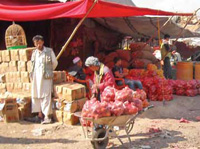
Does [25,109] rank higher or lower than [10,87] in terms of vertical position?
lower

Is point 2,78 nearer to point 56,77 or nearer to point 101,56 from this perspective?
point 56,77

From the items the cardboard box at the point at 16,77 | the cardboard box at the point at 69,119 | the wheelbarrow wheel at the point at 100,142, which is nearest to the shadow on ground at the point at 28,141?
the wheelbarrow wheel at the point at 100,142

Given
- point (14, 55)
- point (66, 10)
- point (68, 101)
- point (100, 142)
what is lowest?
point (100, 142)

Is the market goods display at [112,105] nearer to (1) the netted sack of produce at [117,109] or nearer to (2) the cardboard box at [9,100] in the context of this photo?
(1) the netted sack of produce at [117,109]

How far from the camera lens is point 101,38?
1032 cm

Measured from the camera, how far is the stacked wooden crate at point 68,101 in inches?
236

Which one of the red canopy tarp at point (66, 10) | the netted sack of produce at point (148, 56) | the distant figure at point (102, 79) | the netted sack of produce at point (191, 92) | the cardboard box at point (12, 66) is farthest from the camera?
the netted sack of produce at point (148, 56)

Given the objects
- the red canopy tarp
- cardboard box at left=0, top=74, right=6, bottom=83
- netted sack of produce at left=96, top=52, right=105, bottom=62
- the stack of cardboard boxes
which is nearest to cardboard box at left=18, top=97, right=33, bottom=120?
the stack of cardboard boxes

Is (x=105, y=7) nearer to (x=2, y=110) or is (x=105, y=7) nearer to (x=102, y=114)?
(x=102, y=114)

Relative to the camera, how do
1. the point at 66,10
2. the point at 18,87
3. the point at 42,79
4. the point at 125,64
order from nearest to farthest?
1. the point at 66,10
2. the point at 42,79
3. the point at 18,87
4. the point at 125,64

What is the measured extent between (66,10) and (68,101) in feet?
6.16

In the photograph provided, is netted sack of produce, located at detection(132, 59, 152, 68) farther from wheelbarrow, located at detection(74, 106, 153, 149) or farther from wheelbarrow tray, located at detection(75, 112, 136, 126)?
wheelbarrow tray, located at detection(75, 112, 136, 126)

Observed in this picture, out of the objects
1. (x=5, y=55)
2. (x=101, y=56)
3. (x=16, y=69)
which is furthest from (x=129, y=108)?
(x=101, y=56)

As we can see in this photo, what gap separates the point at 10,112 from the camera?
6.21m
